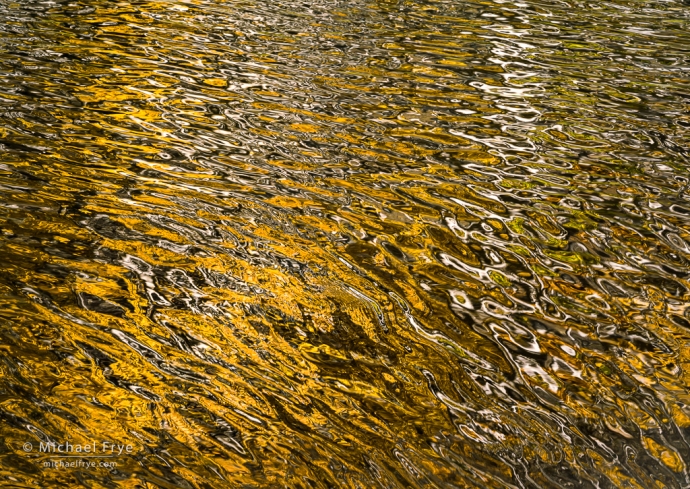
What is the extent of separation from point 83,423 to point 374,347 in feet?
3.29

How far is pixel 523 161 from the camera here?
14.2 ft

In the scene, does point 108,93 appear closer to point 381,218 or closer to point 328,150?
point 328,150

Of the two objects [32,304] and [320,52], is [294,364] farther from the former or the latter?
[320,52]

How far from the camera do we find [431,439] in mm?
2143

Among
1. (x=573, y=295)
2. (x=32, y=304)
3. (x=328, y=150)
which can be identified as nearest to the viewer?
(x=32, y=304)

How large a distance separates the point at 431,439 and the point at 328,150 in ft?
7.91

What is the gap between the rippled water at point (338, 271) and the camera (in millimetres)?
2102

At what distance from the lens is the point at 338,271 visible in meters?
3.02

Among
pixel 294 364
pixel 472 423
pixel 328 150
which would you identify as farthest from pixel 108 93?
pixel 472 423

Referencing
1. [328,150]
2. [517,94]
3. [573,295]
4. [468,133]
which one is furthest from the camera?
[517,94]

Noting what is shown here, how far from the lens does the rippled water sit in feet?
6.89

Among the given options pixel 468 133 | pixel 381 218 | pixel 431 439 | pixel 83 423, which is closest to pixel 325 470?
pixel 431 439

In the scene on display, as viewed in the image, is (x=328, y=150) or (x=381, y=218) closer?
(x=381, y=218)

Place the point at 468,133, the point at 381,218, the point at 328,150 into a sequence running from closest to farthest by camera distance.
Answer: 1. the point at 381,218
2. the point at 328,150
3. the point at 468,133
